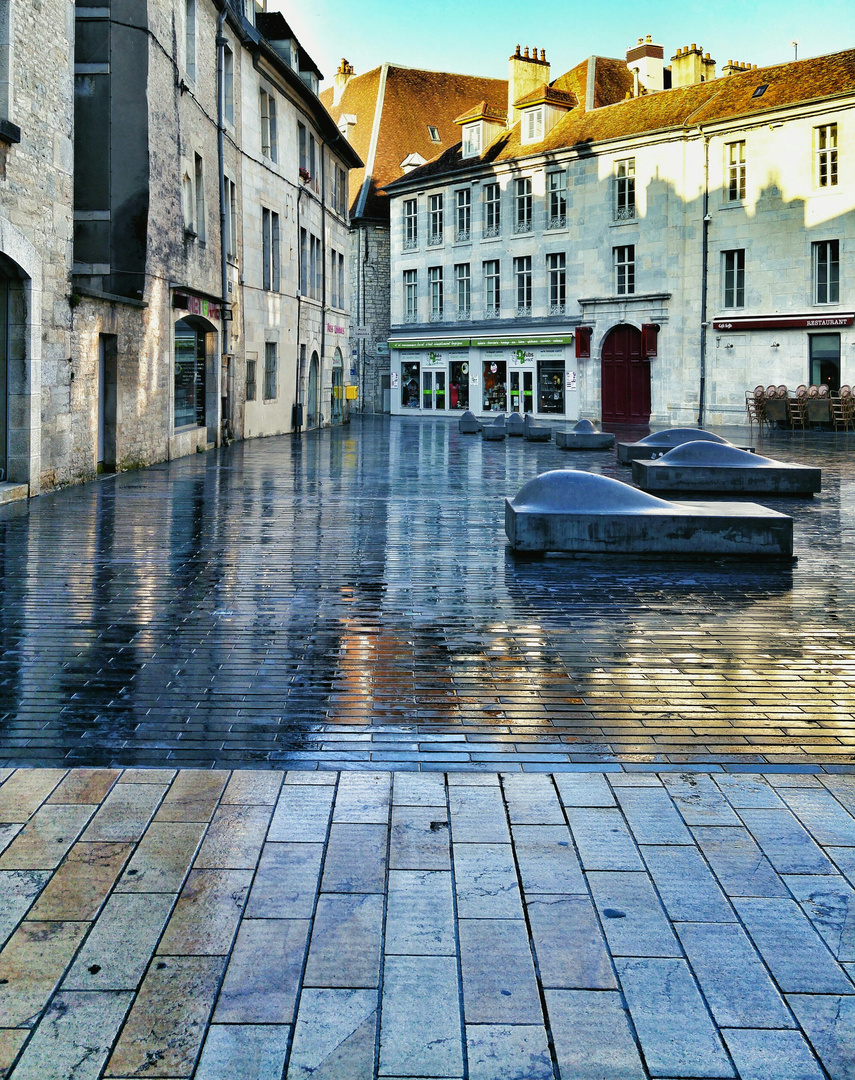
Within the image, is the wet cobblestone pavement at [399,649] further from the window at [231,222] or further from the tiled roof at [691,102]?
the tiled roof at [691,102]

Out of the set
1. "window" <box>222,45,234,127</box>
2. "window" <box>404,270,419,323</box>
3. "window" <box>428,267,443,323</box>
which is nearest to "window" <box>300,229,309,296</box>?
"window" <box>222,45,234,127</box>

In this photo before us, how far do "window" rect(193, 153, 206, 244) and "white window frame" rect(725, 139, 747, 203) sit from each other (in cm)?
2148

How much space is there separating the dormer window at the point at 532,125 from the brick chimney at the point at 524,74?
1.92 m

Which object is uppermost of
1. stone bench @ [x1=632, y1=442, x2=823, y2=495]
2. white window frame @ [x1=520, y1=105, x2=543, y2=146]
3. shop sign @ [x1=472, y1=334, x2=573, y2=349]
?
white window frame @ [x1=520, y1=105, x2=543, y2=146]

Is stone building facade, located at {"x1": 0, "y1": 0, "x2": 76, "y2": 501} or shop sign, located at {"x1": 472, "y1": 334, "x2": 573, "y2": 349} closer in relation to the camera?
stone building facade, located at {"x1": 0, "y1": 0, "x2": 76, "y2": 501}

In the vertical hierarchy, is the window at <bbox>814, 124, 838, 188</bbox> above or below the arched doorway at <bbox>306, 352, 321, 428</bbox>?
above

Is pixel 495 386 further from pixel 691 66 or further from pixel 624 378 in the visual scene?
pixel 691 66

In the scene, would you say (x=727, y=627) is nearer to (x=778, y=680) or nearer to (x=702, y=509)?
(x=778, y=680)

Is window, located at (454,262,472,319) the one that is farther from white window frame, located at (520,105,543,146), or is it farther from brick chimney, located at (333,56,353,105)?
brick chimney, located at (333,56,353,105)

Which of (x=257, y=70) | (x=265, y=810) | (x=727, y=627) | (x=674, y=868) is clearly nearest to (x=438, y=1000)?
(x=674, y=868)

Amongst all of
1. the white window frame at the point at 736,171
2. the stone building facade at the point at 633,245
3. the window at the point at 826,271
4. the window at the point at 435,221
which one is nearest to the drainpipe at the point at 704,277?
the stone building facade at the point at 633,245

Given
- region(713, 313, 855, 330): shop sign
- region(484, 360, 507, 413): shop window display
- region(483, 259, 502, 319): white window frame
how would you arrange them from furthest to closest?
region(484, 360, 507, 413): shop window display < region(483, 259, 502, 319): white window frame < region(713, 313, 855, 330): shop sign

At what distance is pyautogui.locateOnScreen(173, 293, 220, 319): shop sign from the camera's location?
22719mm

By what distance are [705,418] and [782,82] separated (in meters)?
11.1
